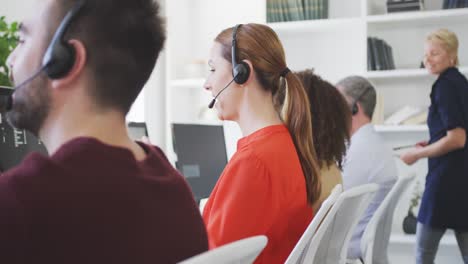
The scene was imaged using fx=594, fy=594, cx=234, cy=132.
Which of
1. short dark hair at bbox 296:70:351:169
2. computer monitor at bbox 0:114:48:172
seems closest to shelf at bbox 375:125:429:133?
short dark hair at bbox 296:70:351:169

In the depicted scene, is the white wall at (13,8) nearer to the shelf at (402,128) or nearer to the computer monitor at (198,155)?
the computer monitor at (198,155)

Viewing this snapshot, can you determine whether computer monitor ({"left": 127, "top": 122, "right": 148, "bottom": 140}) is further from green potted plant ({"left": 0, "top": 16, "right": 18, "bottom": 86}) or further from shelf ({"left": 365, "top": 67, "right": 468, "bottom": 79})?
shelf ({"left": 365, "top": 67, "right": 468, "bottom": 79})

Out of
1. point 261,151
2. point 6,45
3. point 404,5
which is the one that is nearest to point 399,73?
point 404,5

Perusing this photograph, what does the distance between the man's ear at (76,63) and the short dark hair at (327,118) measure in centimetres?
139

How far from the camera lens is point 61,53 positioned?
0.78m

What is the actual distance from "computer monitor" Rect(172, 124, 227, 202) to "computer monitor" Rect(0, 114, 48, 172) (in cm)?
97

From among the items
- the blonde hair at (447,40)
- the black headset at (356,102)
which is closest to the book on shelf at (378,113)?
the blonde hair at (447,40)

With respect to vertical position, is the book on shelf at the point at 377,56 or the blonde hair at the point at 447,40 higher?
the blonde hair at the point at 447,40

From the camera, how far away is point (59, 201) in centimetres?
67

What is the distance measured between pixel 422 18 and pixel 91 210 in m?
3.43

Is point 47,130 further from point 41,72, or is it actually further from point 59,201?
point 59,201

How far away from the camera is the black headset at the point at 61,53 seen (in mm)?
784

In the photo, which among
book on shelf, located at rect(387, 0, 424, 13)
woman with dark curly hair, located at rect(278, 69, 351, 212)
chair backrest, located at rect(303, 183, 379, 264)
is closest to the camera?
chair backrest, located at rect(303, 183, 379, 264)

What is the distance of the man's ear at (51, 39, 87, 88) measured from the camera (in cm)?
81
